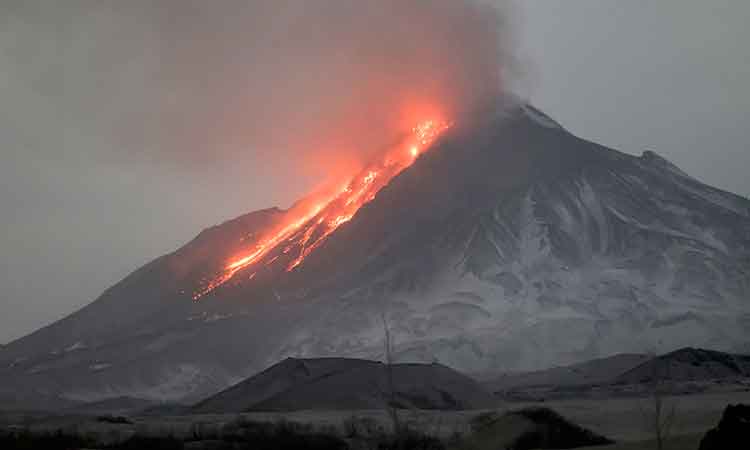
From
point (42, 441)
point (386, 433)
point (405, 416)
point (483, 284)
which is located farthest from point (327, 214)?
point (42, 441)

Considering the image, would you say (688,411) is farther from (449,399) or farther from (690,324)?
(690,324)

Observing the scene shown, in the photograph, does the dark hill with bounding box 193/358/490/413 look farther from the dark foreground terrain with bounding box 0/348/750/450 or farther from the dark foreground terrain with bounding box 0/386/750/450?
the dark foreground terrain with bounding box 0/386/750/450

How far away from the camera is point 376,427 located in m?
18.4

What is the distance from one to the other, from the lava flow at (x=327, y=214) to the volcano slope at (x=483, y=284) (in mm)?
2746

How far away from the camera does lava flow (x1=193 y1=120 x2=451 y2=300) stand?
98.4 metres

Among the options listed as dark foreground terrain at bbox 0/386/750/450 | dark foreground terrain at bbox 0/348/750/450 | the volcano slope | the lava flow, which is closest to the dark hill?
dark foreground terrain at bbox 0/348/750/450

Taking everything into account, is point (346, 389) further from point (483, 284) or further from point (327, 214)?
point (327, 214)

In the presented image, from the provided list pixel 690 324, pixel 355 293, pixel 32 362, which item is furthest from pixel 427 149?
pixel 32 362

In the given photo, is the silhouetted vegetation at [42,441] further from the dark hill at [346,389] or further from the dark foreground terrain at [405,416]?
the dark hill at [346,389]

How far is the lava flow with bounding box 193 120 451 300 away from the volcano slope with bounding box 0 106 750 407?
2746 millimetres

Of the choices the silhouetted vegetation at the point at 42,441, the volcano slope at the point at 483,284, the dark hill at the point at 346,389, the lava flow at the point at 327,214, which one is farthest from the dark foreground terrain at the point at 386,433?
the lava flow at the point at 327,214

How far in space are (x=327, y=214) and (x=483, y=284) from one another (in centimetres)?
2866

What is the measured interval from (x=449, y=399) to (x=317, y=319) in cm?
5087

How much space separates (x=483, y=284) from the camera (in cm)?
7969
